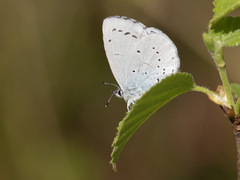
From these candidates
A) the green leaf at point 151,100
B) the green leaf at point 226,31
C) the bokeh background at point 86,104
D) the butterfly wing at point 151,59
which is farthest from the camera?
the bokeh background at point 86,104

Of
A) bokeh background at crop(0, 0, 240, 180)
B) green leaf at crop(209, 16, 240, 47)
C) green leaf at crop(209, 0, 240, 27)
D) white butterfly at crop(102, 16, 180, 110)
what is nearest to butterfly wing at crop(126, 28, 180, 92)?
white butterfly at crop(102, 16, 180, 110)

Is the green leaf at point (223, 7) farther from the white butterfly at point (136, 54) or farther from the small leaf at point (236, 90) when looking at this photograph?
the white butterfly at point (136, 54)

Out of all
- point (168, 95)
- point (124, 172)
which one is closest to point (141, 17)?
point (124, 172)

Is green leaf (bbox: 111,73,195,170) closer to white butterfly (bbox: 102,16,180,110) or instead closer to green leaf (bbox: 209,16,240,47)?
green leaf (bbox: 209,16,240,47)

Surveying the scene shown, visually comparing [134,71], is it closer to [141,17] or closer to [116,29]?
[116,29]

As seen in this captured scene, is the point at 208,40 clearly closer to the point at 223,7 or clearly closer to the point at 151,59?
the point at 223,7

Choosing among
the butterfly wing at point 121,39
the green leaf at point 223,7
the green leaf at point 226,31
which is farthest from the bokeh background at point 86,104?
the green leaf at point 223,7

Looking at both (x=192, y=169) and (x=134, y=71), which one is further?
(x=192, y=169)
